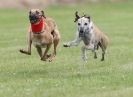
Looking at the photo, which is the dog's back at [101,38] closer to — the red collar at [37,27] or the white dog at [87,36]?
the white dog at [87,36]

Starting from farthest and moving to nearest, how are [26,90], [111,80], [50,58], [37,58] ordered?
[37,58]
[50,58]
[111,80]
[26,90]

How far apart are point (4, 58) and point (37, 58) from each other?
1.06 m

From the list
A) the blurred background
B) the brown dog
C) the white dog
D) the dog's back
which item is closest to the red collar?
the brown dog

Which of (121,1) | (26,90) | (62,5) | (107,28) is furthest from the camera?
(121,1)

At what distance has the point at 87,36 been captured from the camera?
16.0 meters

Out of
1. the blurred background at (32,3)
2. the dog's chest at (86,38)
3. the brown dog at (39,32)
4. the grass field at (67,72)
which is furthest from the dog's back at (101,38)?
the blurred background at (32,3)

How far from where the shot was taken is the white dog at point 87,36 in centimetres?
1543

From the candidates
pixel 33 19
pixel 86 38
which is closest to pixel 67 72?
pixel 86 38

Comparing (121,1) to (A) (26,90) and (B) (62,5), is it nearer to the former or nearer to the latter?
(B) (62,5)

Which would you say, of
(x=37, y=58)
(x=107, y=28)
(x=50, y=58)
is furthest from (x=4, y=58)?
(x=107, y=28)

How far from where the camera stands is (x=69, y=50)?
2264 cm

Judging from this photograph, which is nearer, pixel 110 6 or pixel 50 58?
pixel 50 58

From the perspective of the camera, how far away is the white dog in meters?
15.4

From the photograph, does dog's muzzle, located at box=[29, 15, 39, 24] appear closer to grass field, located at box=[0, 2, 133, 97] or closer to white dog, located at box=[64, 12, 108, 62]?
white dog, located at box=[64, 12, 108, 62]
